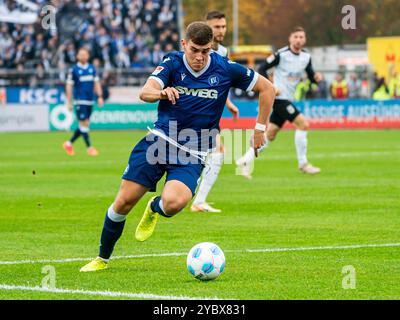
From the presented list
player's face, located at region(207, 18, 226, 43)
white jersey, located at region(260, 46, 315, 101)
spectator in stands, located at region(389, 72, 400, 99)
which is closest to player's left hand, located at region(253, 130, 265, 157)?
player's face, located at region(207, 18, 226, 43)

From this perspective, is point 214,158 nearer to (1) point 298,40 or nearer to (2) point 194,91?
(2) point 194,91

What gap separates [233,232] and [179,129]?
2.65 meters

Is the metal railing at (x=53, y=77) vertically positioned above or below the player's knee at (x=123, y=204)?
below

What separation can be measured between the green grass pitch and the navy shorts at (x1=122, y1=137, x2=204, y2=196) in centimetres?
76

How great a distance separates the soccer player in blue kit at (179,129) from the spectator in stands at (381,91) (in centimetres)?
3133

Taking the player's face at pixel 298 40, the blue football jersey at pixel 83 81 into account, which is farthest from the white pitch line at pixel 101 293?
the blue football jersey at pixel 83 81

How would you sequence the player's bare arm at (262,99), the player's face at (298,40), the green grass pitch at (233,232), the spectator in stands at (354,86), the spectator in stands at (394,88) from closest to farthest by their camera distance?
the green grass pitch at (233,232) → the player's bare arm at (262,99) → the player's face at (298,40) → the spectator in stands at (394,88) → the spectator in stands at (354,86)

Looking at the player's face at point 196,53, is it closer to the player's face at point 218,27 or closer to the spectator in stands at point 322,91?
the player's face at point 218,27

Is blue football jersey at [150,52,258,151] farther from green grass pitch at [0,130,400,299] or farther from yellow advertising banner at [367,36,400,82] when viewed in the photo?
yellow advertising banner at [367,36,400,82]

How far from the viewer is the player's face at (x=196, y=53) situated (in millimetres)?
8625

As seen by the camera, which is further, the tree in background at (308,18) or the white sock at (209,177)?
the tree in background at (308,18)

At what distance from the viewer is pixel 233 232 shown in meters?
11.4

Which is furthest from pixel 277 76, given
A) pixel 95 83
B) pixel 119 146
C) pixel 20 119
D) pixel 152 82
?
pixel 20 119

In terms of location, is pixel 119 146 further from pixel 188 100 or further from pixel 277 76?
pixel 188 100
